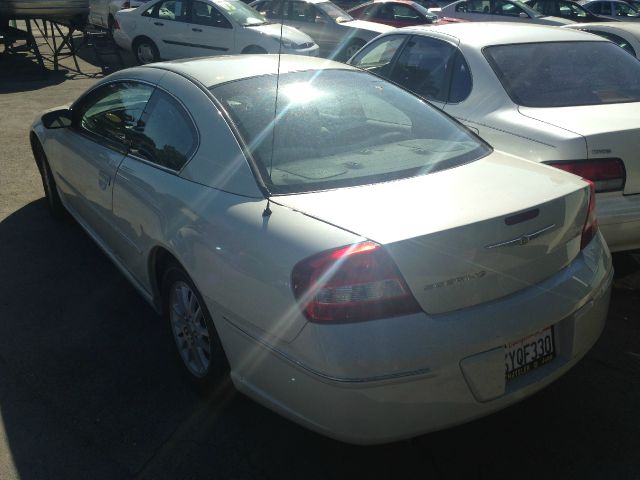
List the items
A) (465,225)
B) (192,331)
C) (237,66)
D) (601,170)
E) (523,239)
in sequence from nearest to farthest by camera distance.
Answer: (465,225) < (523,239) < (192,331) < (237,66) < (601,170)

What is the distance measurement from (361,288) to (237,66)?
1.80 meters

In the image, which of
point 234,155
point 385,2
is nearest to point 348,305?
point 234,155

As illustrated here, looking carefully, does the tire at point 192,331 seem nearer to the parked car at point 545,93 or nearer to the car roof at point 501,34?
the parked car at point 545,93

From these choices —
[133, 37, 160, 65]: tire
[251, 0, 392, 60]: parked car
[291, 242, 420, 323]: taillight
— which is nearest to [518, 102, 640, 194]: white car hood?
[291, 242, 420, 323]: taillight

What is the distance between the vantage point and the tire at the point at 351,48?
535 inches

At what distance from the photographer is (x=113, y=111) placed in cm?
413

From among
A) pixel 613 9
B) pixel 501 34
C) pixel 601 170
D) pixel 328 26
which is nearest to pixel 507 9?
pixel 613 9

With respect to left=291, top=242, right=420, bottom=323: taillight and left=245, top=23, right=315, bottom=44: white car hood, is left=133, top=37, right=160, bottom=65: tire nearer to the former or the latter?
left=245, top=23, right=315, bottom=44: white car hood

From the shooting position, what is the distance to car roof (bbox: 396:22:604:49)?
488cm

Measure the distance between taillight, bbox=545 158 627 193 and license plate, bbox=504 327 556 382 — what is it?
1459 mm

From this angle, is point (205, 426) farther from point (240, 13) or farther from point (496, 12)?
point (496, 12)

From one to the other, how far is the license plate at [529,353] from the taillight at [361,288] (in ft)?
1.51

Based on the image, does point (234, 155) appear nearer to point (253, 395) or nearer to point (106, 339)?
point (253, 395)

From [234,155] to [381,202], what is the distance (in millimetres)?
729
